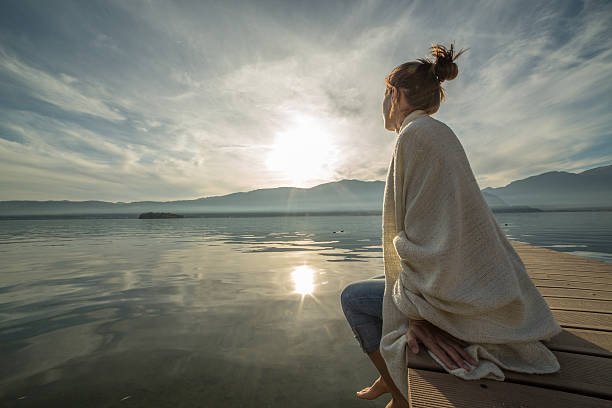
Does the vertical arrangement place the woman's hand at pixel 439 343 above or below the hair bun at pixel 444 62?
below

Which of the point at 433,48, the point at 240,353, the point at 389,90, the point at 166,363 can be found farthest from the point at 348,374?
the point at 433,48

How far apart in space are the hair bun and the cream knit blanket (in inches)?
18.1

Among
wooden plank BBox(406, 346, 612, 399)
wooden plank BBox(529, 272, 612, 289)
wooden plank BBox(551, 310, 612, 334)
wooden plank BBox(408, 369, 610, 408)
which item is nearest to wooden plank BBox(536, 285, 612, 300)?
wooden plank BBox(529, 272, 612, 289)

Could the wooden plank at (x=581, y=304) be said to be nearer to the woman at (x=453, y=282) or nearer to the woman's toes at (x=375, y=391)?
the woman at (x=453, y=282)

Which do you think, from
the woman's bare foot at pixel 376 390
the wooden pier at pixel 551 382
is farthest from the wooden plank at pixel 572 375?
the woman's bare foot at pixel 376 390

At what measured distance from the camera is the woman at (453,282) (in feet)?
4.43

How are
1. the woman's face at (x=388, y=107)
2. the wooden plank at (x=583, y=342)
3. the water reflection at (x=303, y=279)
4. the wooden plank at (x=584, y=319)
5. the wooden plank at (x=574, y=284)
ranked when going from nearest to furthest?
the wooden plank at (x=583, y=342)
the woman's face at (x=388, y=107)
the wooden plank at (x=584, y=319)
the wooden plank at (x=574, y=284)
the water reflection at (x=303, y=279)

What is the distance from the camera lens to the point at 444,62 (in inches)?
66.9

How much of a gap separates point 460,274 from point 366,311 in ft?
2.76

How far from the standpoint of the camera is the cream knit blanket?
1348mm

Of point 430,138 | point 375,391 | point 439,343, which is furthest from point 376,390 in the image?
point 430,138

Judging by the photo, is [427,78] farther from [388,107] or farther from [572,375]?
[572,375]

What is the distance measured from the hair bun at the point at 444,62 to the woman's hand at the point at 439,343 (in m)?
1.55

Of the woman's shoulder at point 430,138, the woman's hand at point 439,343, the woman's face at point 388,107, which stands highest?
the woman's face at point 388,107
